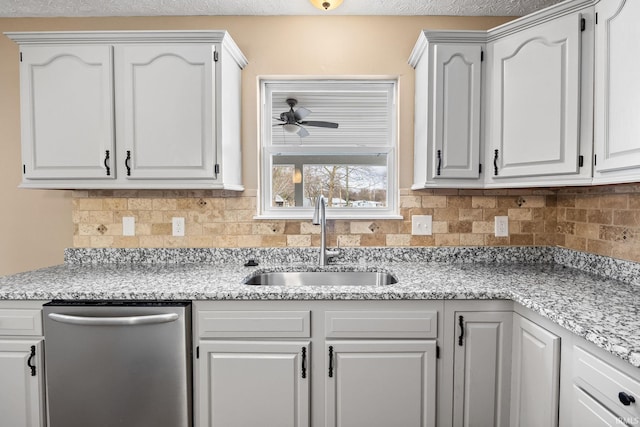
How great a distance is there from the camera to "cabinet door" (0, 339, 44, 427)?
1.53 meters

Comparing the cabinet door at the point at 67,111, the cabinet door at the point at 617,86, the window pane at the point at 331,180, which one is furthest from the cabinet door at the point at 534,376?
the cabinet door at the point at 67,111

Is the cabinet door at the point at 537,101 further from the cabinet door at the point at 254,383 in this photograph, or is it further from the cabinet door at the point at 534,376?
the cabinet door at the point at 254,383

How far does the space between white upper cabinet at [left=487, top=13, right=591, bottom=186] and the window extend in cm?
62

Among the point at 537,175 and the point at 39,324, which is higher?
the point at 537,175

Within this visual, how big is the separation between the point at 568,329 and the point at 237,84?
2032 mm

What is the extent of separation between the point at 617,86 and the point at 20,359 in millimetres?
2798

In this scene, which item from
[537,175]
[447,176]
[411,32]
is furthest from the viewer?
[411,32]

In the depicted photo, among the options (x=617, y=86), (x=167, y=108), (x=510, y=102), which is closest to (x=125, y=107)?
(x=167, y=108)

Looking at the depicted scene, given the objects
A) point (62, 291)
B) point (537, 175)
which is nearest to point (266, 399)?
point (62, 291)

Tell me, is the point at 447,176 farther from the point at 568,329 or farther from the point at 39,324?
the point at 39,324

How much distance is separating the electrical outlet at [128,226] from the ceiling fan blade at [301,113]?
1.23m

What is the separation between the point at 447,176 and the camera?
74.4 inches

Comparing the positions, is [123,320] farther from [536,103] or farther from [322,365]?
[536,103]

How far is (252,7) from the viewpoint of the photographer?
6.88 ft
